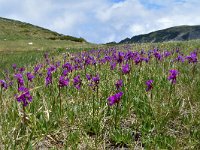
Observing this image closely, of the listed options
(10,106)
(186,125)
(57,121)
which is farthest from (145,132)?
(10,106)

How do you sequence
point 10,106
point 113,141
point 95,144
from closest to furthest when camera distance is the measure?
point 95,144, point 113,141, point 10,106

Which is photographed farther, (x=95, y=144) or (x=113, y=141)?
(x=113, y=141)

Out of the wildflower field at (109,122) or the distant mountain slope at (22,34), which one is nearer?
the wildflower field at (109,122)

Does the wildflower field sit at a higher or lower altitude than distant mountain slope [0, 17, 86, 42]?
lower

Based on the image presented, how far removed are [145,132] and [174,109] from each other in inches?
23.8

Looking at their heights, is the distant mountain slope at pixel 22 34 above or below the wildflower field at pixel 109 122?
above

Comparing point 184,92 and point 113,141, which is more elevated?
point 184,92

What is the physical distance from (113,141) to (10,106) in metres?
1.82

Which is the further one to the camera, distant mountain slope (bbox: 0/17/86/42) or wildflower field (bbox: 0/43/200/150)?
distant mountain slope (bbox: 0/17/86/42)

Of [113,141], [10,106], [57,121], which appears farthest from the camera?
[10,106]

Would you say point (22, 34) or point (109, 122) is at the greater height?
point (22, 34)

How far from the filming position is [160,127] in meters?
4.54

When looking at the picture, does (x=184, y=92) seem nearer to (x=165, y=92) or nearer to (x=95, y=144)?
(x=165, y=92)

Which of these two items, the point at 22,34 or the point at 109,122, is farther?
the point at 22,34
